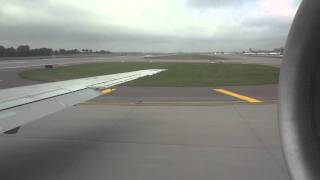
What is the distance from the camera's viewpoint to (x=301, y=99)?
274cm

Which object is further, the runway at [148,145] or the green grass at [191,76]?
the green grass at [191,76]

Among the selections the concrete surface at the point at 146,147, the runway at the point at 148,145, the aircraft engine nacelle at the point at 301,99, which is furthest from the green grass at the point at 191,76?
the aircraft engine nacelle at the point at 301,99

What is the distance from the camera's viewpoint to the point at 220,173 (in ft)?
17.4

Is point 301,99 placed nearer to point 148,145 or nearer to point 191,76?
point 148,145

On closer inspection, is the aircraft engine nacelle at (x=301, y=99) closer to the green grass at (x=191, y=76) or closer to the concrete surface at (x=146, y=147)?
the concrete surface at (x=146, y=147)

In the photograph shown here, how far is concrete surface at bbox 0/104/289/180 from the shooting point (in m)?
5.33

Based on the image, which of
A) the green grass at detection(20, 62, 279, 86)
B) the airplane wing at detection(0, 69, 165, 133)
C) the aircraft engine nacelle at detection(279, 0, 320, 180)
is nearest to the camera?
the aircraft engine nacelle at detection(279, 0, 320, 180)

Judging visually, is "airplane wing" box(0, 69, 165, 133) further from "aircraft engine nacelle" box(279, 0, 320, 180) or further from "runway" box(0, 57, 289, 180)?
"aircraft engine nacelle" box(279, 0, 320, 180)

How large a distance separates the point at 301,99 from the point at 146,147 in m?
4.26

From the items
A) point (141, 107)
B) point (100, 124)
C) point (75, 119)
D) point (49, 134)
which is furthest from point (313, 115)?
point (141, 107)

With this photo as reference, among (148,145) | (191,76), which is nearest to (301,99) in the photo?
(148,145)

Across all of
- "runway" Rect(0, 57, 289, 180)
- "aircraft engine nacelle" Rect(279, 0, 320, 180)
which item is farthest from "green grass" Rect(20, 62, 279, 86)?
"aircraft engine nacelle" Rect(279, 0, 320, 180)

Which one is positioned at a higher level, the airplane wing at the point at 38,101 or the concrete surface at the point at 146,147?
the airplane wing at the point at 38,101

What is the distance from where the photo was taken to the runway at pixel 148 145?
17.5 ft
